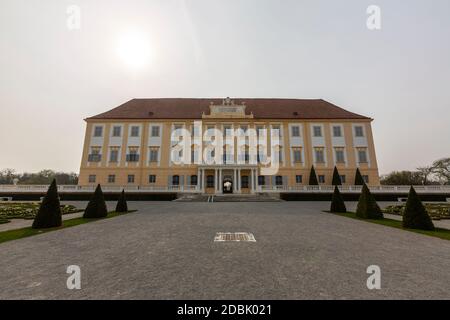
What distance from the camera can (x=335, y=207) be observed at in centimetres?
1279

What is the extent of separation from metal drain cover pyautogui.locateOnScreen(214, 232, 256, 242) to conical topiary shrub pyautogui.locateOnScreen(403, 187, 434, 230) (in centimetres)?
673

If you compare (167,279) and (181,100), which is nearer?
(167,279)

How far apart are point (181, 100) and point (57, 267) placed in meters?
34.8

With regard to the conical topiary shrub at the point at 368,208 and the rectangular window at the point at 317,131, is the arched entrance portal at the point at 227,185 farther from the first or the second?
the conical topiary shrub at the point at 368,208

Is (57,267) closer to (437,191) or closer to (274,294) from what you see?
(274,294)

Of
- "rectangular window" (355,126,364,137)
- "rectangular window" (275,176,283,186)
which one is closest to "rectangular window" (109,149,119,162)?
"rectangular window" (275,176,283,186)

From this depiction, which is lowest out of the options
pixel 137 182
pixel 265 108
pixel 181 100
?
pixel 137 182

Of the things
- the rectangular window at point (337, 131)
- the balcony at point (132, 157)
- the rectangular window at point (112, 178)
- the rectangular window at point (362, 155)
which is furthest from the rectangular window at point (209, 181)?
the rectangular window at point (362, 155)

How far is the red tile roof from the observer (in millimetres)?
30438

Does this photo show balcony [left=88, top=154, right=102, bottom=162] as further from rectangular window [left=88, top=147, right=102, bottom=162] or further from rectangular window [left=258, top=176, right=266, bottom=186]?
rectangular window [left=258, top=176, right=266, bottom=186]

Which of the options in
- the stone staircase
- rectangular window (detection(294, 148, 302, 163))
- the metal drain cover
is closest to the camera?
the metal drain cover

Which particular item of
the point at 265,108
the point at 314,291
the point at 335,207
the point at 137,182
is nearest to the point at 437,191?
the point at 335,207
